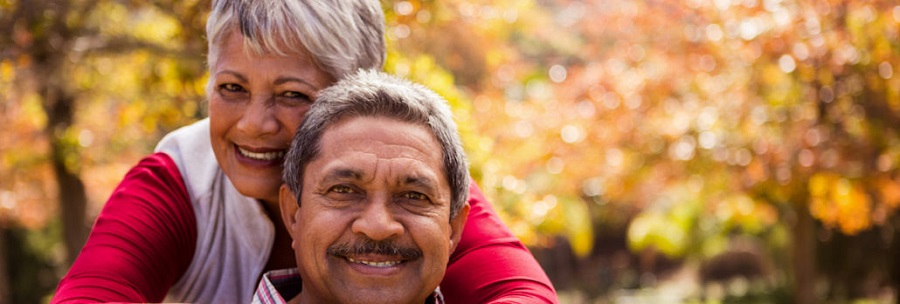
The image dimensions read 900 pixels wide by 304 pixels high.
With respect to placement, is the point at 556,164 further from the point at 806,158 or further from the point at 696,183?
the point at 806,158

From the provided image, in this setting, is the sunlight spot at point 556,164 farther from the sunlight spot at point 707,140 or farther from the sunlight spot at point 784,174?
the sunlight spot at point 784,174

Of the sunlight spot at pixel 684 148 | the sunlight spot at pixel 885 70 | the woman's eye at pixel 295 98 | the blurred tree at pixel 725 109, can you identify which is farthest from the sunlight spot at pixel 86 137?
the woman's eye at pixel 295 98

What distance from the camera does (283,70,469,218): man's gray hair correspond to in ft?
7.23

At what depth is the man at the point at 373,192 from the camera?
2.11 m

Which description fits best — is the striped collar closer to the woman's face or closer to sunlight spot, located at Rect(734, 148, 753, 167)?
the woman's face

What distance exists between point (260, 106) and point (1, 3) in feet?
10.2

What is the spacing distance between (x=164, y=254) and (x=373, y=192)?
75 cm

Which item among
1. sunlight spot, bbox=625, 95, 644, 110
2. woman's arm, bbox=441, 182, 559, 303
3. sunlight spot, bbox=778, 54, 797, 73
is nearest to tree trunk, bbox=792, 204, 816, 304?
sunlight spot, bbox=625, 95, 644, 110

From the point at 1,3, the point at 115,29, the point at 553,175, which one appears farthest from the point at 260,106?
the point at 553,175

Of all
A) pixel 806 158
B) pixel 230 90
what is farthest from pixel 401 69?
pixel 806 158

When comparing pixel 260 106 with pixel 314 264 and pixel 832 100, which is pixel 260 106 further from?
pixel 832 100

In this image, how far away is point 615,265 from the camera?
27.2 meters

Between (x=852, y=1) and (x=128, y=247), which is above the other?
(x=852, y=1)

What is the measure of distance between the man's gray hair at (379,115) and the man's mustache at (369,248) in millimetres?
198
